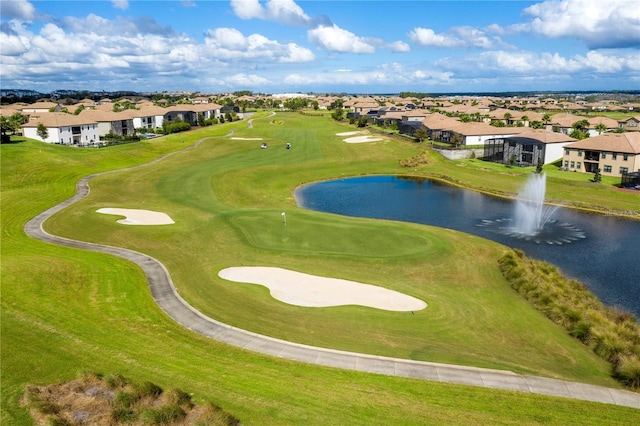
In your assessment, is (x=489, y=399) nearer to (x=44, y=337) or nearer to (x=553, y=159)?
(x=44, y=337)

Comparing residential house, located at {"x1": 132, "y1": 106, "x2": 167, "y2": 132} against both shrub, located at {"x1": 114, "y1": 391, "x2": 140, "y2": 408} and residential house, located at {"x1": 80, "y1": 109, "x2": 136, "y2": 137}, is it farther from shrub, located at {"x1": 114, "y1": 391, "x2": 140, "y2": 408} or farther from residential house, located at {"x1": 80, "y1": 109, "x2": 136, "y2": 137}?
shrub, located at {"x1": 114, "y1": 391, "x2": 140, "y2": 408}

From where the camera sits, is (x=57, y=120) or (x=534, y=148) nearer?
(x=534, y=148)

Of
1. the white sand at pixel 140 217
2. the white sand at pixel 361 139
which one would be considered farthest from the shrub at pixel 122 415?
the white sand at pixel 361 139

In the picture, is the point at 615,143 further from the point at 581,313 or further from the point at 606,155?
the point at 581,313

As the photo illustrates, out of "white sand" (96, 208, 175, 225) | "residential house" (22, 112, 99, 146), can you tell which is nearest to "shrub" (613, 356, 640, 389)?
"white sand" (96, 208, 175, 225)

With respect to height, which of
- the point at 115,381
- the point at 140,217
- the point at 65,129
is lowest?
the point at 140,217

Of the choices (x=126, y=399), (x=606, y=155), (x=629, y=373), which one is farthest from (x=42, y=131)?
(x=629, y=373)

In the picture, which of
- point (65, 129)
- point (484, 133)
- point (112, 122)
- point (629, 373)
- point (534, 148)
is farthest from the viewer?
point (112, 122)
